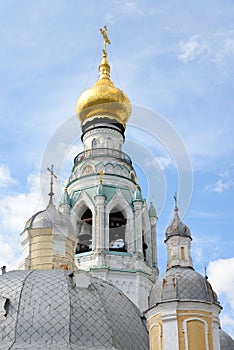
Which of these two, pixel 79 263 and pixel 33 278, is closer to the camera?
pixel 33 278

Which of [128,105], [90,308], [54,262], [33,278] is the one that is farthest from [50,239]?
[128,105]

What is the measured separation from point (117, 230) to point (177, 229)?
10.0 meters

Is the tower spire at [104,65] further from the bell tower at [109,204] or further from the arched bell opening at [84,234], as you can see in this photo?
the arched bell opening at [84,234]

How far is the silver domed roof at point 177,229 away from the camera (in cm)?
1794

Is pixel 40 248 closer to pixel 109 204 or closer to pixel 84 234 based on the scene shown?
pixel 84 234

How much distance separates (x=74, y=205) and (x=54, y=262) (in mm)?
6531

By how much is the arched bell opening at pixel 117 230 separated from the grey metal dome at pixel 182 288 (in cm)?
1093

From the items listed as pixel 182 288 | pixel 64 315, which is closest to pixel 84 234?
pixel 64 315

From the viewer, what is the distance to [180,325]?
50.3 feet

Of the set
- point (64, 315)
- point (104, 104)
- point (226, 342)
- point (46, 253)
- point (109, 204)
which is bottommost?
point (64, 315)

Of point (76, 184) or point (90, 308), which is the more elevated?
→ point (76, 184)

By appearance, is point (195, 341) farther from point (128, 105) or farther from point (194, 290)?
point (128, 105)

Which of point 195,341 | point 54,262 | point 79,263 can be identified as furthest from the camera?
point 79,263

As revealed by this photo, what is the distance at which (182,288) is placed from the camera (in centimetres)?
1574
